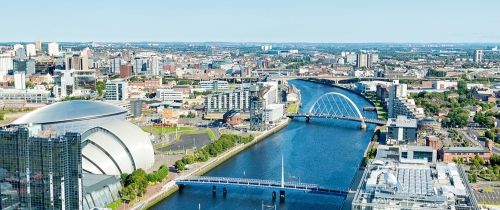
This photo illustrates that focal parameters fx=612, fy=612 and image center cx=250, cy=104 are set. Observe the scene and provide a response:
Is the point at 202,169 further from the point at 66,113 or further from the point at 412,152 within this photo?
the point at 412,152

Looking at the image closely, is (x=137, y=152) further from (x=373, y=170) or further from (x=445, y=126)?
(x=445, y=126)

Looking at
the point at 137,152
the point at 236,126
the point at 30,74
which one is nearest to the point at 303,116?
the point at 236,126

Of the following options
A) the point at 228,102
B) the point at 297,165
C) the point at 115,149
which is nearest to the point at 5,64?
the point at 228,102

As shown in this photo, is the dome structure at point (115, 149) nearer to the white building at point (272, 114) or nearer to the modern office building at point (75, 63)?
the white building at point (272, 114)

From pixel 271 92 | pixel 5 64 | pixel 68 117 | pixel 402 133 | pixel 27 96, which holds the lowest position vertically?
pixel 402 133

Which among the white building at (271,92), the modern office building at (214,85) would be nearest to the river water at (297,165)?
the white building at (271,92)
